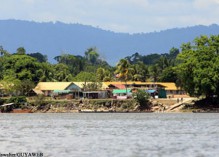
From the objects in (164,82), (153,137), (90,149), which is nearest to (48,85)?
(164,82)

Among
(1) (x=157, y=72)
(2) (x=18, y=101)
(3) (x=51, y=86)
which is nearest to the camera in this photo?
(2) (x=18, y=101)

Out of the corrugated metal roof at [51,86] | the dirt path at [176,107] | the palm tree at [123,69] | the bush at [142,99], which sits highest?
the palm tree at [123,69]

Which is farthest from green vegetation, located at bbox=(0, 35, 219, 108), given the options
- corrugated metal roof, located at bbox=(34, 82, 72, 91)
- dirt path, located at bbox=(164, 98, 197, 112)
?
dirt path, located at bbox=(164, 98, 197, 112)

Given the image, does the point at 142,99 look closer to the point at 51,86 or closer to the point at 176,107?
the point at 176,107

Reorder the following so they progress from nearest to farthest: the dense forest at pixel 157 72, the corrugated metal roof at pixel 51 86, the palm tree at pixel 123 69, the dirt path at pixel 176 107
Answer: the dense forest at pixel 157 72 < the dirt path at pixel 176 107 < the corrugated metal roof at pixel 51 86 < the palm tree at pixel 123 69

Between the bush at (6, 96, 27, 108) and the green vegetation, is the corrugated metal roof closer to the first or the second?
the green vegetation

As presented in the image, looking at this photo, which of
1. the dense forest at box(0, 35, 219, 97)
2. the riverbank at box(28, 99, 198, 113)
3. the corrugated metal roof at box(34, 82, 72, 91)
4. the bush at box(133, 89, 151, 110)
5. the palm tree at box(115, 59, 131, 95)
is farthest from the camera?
the palm tree at box(115, 59, 131, 95)

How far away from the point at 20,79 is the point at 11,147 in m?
120

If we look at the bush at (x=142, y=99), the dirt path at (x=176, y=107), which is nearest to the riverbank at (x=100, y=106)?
the dirt path at (x=176, y=107)

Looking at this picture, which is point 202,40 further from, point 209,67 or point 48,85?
point 48,85

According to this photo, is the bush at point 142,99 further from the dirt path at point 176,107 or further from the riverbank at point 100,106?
the dirt path at point 176,107

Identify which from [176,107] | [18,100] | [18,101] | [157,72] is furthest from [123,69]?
[176,107]

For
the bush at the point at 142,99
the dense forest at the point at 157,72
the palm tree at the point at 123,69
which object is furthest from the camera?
the palm tree at the point at 123,69

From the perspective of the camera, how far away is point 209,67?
11262 centimetres
